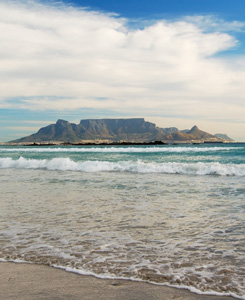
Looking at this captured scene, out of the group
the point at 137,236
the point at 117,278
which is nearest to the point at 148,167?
the point at 137,236

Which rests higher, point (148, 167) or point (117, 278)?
point (117, 278)

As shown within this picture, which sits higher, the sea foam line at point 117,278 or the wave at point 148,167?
the sea foam line at point 117,278

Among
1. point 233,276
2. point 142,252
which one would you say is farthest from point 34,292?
point 233,276

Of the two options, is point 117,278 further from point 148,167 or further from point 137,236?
point 148,167

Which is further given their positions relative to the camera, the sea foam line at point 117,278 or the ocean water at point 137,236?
the ocean water at point 137,236

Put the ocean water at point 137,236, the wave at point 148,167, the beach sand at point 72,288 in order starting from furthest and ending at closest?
the wave at point 148,167
the ocean water at point 137,236
the beach sand at point 72,288

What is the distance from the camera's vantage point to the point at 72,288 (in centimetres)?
312

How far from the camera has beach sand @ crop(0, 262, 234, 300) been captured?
115 inches

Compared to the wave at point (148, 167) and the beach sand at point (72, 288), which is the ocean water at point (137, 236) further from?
the wave at point (148, 167)

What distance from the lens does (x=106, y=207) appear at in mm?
7477

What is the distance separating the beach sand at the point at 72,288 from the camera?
115 inches

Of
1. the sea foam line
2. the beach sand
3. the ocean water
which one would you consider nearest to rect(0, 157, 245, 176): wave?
the ocean water

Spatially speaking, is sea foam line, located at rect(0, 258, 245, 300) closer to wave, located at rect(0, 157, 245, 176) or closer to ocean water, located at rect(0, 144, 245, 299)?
ocean water, located at rect(0, 144, 245, 299)

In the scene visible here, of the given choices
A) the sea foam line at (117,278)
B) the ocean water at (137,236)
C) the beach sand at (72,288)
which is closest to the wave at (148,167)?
the ocean water at (137,236)
